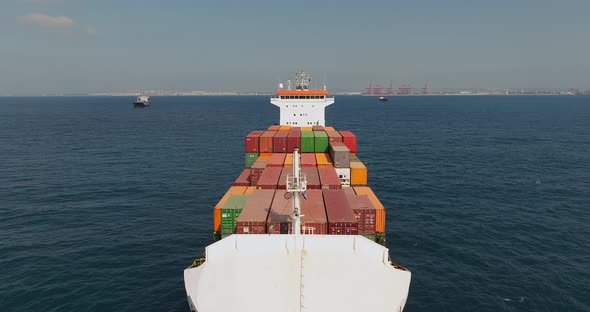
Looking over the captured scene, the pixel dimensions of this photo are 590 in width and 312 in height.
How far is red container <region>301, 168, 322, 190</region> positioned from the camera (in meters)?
30.3

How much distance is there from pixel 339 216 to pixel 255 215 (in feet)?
17.3

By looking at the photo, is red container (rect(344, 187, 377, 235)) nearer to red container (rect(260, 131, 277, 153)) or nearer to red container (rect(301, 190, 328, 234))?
red container (rect(301, 190, 328, 234))

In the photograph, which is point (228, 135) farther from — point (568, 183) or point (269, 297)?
point (269, 297)

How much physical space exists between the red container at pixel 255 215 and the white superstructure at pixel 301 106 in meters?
40.6

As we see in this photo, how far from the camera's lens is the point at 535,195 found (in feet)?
156

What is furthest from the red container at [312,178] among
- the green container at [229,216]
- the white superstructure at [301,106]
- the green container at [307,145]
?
the white superstructure at [301,106]

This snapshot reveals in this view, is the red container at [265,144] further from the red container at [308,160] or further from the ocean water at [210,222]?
the ocean water at [210,222]

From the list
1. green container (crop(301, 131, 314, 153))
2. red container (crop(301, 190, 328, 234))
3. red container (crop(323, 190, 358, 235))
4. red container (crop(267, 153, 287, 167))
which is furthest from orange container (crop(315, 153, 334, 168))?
red container (crop(323, 190, 358, 235))

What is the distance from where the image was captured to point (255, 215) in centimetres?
2336

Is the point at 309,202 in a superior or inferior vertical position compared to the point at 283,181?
inferior

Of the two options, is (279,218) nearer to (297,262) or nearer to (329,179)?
(297,262)

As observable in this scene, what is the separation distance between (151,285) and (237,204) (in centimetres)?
871

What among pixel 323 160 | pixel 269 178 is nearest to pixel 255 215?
pixel 269 178

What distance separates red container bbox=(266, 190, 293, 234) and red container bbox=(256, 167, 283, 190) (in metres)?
3.90
